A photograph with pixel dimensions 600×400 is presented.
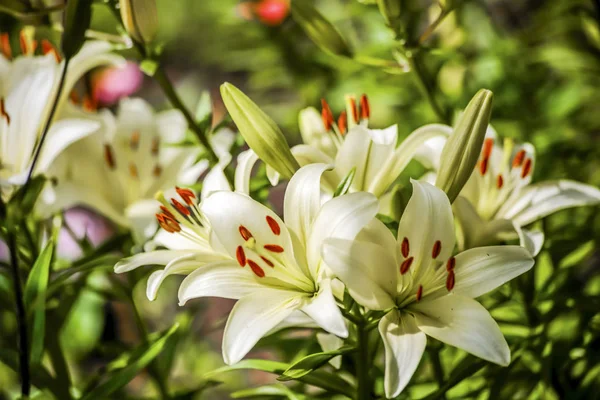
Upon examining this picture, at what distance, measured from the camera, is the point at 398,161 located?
499 millimetres

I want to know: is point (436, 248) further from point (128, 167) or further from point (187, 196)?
point (128, 167)

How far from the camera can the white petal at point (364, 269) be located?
39 centimetres

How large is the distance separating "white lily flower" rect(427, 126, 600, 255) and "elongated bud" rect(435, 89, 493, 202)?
8 centimetres

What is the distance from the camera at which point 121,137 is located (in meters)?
0.68

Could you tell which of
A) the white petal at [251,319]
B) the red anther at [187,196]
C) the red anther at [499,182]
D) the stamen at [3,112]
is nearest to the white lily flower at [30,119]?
the stamen at [3,112]

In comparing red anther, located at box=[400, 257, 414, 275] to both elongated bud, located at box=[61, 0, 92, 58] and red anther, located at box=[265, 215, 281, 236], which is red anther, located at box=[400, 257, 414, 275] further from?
elongated bud, located at box=[61, 0, 92, 58]

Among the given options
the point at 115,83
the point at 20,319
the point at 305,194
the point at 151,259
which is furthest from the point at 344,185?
the point at 115,83

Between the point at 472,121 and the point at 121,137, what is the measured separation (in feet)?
1.23

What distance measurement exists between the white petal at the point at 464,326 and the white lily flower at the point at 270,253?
7 cm

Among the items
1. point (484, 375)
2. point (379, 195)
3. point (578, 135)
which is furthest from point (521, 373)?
point (578, 135)

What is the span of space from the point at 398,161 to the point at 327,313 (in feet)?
0.51

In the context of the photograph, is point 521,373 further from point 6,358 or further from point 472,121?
point 6,358

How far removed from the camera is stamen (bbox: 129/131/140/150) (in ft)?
2.25

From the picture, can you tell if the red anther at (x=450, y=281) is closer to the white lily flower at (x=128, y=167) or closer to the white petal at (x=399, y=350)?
the white petal at (x=399, y=350)
